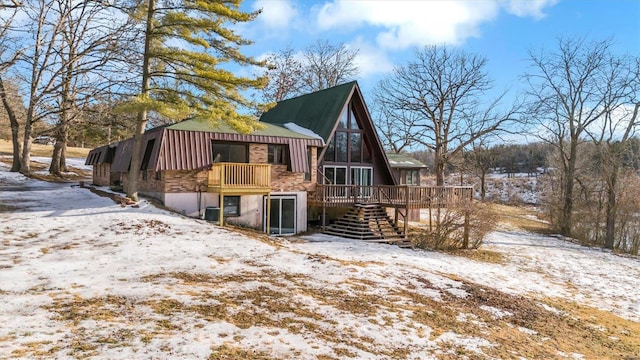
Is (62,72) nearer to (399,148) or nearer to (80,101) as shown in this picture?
(80,101)

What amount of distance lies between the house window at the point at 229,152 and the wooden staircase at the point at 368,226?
550cm

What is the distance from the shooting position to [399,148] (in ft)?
117

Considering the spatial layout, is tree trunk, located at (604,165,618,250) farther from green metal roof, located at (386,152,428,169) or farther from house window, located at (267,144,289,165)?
house window, located at (267,144,289,165)

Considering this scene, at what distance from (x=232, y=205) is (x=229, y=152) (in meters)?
2.45

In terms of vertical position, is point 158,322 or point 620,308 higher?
point 158,322

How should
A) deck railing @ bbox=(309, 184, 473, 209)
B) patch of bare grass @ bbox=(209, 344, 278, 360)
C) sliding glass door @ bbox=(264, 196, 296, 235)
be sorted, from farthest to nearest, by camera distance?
sliding glass door @ bbox=(264, 196, 296, 235) < deck railing @ bbox=(309, 184, 473, 209) < patch of bare grass @ bbox=(209, 344, 278, 360)

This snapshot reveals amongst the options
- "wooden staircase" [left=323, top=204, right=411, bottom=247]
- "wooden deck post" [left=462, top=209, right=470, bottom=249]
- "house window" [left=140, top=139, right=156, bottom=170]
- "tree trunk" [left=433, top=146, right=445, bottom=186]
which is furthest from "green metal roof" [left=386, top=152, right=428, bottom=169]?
"house window" [left=140, top=139, right=156, bottom=170]

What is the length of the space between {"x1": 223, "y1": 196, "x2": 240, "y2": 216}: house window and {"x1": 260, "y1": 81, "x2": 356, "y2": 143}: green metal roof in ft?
18.9

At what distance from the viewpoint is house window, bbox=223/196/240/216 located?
17.8 meters

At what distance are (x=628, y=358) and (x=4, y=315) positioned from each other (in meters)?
10.4

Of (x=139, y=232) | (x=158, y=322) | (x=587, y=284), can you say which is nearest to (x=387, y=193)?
(x=587, y=284)

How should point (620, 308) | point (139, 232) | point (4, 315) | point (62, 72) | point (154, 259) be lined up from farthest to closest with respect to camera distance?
point (62, 72)
point (139, 232)
point (620, 308)
point (154, 259)
point (4, 315)

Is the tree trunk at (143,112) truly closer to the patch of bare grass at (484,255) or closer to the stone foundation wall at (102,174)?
the stone foundation wall at (102,174)

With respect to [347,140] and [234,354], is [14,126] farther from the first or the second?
[234,354]
